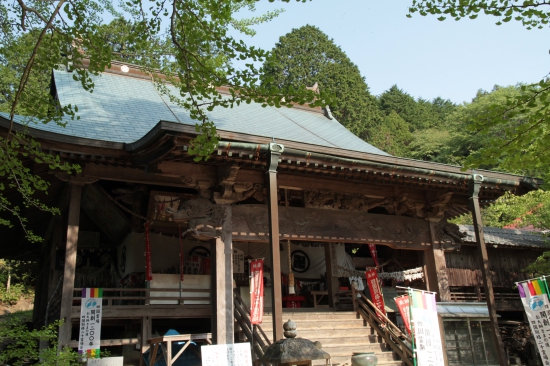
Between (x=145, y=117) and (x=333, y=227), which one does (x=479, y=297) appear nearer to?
(x=333, y=227)

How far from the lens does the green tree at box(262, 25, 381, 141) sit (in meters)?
33.5

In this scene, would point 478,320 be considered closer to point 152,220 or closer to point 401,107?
point 152,220

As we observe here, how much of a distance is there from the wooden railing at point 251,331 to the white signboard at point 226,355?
3.53 ft

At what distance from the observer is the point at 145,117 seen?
1179 cm

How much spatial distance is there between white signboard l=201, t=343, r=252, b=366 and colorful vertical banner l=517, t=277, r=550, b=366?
5.76 meters

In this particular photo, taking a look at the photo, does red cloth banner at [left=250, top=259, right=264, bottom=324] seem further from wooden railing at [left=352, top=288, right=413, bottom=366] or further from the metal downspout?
wooden railing at [left=352, top=288, right=413, bottom=366]

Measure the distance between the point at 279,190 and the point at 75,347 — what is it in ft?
16.8

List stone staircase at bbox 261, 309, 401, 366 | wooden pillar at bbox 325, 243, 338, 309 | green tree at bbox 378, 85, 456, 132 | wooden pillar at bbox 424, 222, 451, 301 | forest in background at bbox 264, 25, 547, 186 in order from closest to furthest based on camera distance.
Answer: stone staircase at bbox 261, 309, 401, 366 < wooden pillar at bbox 424, 222, 451, 301 < wooden pillar at bbox 325, 243, 338, 309 < forest in background at bbox 264, 25, 547, 186 < green tree at bbox 378, 85, 456, 132

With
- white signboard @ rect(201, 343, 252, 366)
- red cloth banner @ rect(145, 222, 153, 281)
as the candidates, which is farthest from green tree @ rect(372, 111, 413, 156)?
white signboard @ rect(201, 343, 252, 366)

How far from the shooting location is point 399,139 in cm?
3700

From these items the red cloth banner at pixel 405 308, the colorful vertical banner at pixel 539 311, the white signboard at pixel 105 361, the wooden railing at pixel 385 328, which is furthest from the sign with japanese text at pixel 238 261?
the colorful vertical banner at pixel 539 311

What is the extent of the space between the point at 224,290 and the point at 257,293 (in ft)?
2.81

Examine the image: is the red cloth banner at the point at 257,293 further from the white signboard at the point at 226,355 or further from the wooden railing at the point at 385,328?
the wooden railing at the point at 385,328

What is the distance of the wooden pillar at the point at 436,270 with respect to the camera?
1066 cm
